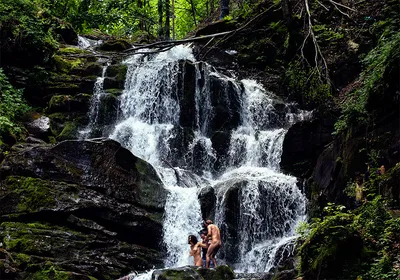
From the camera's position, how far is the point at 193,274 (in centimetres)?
947

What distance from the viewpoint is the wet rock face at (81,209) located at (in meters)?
11.1

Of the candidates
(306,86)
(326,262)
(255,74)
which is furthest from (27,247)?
(255,74)

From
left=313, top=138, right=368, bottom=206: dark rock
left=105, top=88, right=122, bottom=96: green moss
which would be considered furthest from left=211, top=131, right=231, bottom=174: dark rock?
left=105, top=88, right=122, bottom=96: green moss

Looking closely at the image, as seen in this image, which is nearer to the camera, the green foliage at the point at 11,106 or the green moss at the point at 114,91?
the green foliage at the point at 11,106

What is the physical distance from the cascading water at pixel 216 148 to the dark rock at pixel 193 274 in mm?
2807

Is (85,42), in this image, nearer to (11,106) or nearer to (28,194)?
(11,106)

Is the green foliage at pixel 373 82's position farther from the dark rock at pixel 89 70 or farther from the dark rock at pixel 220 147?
the dark rock at pixel 89 70

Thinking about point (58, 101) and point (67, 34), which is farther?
Result: point (67, 34)

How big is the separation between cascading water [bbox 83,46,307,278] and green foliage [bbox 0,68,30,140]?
3.59m

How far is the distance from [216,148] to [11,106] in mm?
7886

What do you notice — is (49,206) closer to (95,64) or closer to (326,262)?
(326,262)

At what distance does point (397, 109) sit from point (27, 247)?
920 centimetres

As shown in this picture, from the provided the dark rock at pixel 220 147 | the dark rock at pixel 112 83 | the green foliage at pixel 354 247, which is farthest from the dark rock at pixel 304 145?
the green foliage at pixel 354 247

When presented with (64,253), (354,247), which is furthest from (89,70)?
(354,247)
